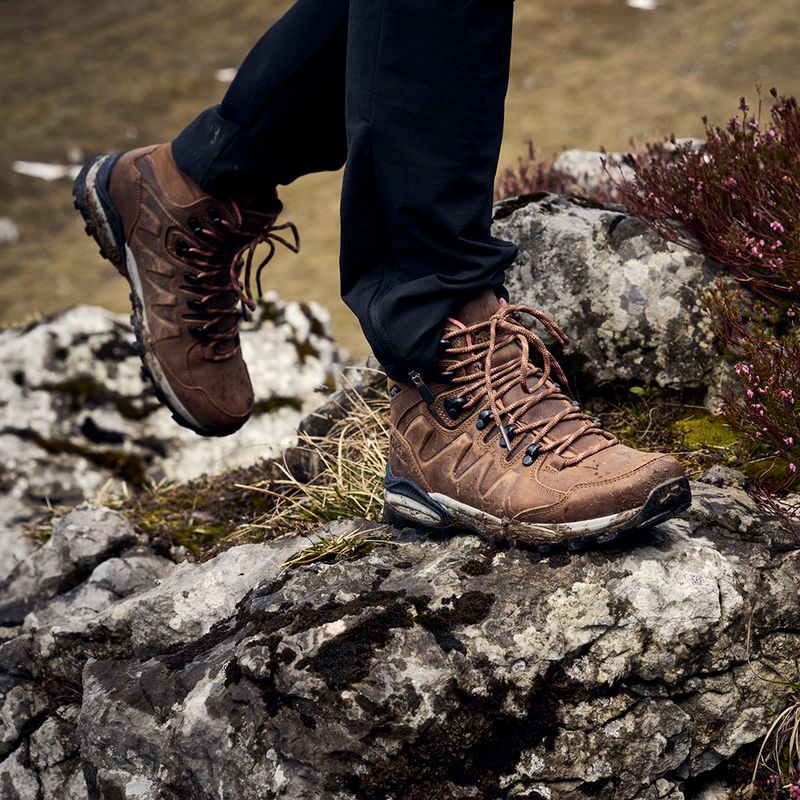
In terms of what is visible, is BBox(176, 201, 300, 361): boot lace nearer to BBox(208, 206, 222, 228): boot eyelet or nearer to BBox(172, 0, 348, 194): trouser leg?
BBox(208, 206, 222, 228): boot eyelet

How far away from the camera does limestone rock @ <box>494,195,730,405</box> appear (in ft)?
11.6

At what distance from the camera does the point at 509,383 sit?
8.39ft

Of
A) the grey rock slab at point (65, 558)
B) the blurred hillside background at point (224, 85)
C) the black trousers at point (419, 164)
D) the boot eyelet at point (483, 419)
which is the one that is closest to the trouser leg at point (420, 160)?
the black trousers at point (419, 164)

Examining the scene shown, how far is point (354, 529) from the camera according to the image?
3029 millimetres

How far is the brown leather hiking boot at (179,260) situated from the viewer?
338 centimetres

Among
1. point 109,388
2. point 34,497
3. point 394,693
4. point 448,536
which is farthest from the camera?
point 109,388

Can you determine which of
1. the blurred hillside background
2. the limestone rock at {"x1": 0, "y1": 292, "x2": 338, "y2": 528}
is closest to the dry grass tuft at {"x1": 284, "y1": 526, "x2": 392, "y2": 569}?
the limestone rock at {"x1": 0, "y1": 292, "x2": 338, "y2": 528}

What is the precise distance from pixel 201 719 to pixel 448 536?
0.88m

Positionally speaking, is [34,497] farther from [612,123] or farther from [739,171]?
[612,123]

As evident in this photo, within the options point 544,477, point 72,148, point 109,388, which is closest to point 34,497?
point 109,388

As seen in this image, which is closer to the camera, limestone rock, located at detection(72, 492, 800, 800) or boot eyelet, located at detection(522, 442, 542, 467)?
limestone rock, located at detection(72, 492, 800, 800)

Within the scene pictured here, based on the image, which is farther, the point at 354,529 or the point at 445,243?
the point at 354,529

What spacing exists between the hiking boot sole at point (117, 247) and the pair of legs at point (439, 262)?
0.59m

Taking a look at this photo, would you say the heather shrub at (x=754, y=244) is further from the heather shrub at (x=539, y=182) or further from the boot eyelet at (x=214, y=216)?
the heather shrub at (x=539, y=182)
